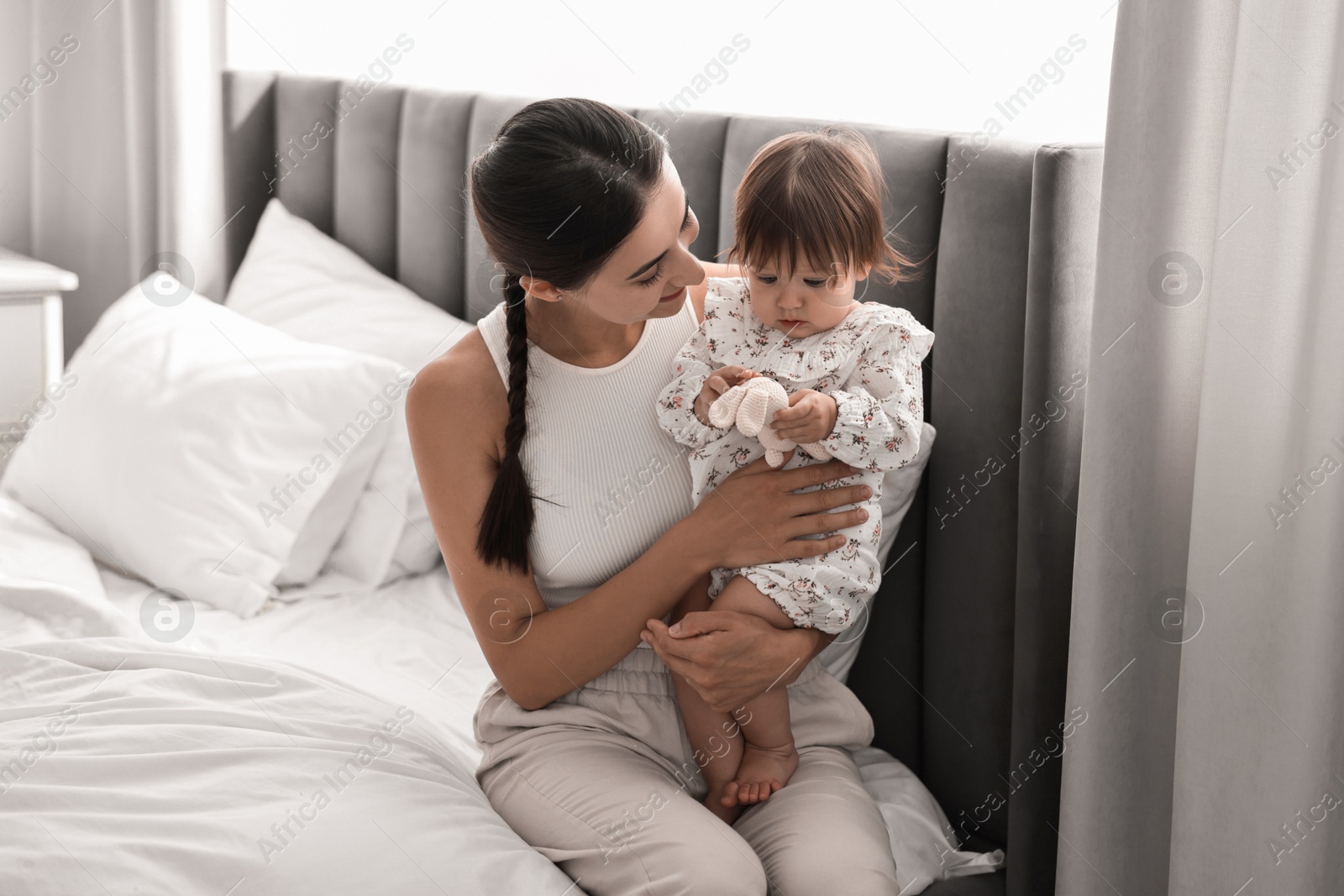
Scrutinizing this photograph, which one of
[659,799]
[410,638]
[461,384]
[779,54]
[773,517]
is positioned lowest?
[410,638]

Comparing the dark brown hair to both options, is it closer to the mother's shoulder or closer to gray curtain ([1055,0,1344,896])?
the mother's shoulder

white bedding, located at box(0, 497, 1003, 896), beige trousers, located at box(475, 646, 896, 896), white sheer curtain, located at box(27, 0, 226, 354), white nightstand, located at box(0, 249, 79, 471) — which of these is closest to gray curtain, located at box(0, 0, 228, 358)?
white sheer curtain, located at box(27, 0, 226, 354)

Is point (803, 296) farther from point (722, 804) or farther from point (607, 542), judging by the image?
point (722, 804)

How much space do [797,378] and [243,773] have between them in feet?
2.29

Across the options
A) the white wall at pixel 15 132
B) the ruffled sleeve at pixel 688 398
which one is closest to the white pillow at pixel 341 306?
the ruffled sleeve at pixel 688 398

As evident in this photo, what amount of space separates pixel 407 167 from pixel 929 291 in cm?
119

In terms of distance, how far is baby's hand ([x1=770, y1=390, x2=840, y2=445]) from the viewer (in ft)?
3.49

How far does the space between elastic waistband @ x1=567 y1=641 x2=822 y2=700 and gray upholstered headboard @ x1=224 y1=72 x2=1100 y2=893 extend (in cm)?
23

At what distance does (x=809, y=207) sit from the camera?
1.08m

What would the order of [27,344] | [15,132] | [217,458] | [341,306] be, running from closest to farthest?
[217,458] → [341,306] → [27,344] → [15,132]

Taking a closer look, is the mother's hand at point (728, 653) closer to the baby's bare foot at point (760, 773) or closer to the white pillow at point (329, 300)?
the baby's bare foot at point (760, 773)

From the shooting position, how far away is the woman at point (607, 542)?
1.08m

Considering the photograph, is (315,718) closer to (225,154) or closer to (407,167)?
(407,167)

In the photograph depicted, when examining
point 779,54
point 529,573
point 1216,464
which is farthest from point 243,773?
point 779,54
